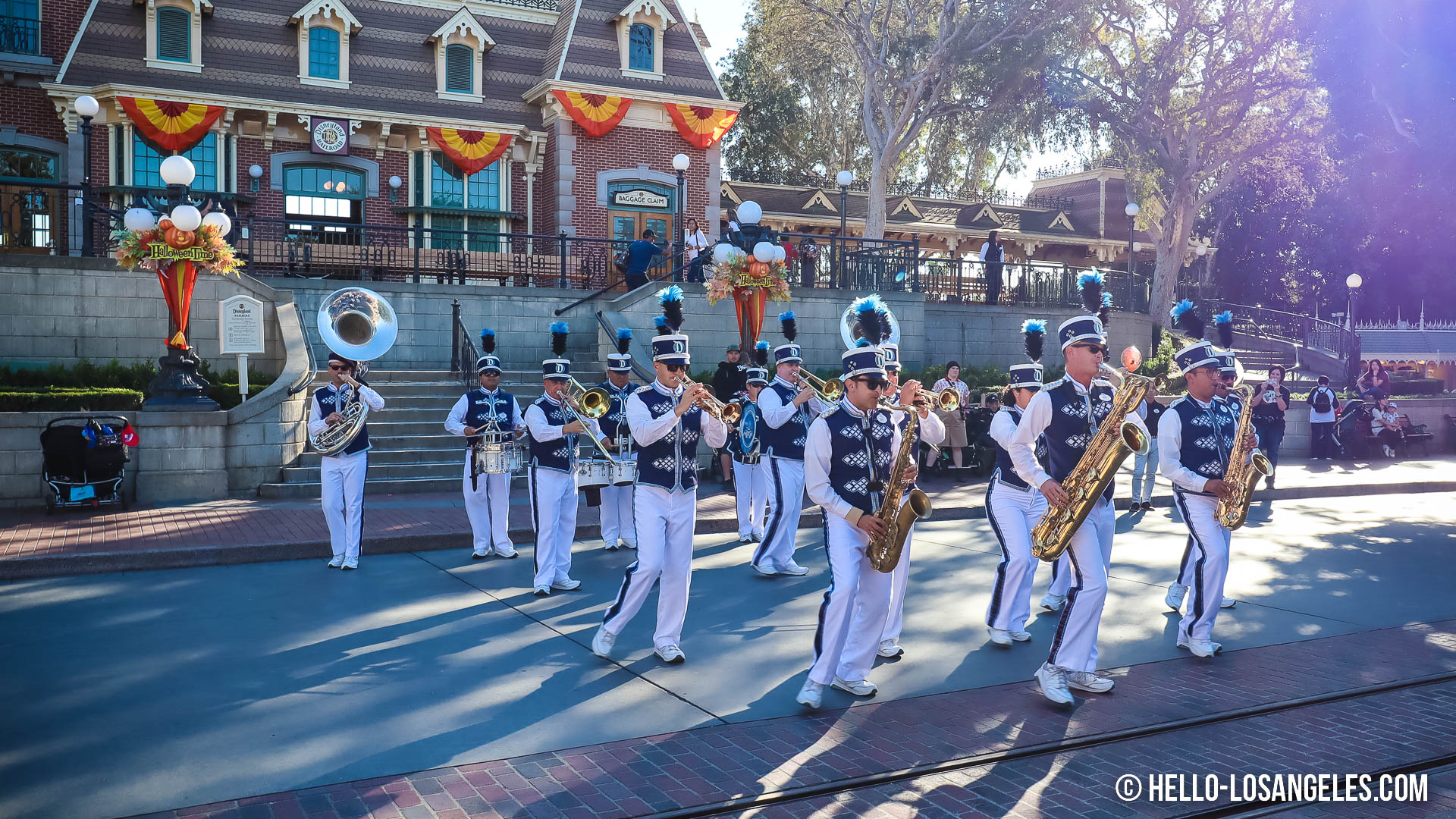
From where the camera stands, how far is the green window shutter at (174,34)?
22.4 m

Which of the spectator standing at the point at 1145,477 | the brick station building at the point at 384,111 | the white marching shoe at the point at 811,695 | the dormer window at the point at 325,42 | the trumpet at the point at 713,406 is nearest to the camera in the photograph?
the white marching shoe at the point at 811,695

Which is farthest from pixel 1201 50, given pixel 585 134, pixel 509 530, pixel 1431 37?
pixel 509 530

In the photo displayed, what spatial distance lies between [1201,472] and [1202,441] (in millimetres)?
223

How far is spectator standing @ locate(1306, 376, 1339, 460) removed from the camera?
73.0ft

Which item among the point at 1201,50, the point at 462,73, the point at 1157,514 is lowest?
the point at 1157,514

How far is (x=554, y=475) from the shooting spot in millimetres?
9641

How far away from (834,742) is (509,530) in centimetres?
708

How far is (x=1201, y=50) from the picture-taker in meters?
30.9

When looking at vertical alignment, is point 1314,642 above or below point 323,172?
below

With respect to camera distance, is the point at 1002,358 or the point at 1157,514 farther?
the point at 1002,358

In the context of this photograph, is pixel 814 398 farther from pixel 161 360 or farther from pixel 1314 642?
pixel 161 360

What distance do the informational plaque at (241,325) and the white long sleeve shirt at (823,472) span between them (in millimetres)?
10357

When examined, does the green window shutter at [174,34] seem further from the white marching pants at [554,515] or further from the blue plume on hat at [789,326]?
the white marching pants at [554,515]

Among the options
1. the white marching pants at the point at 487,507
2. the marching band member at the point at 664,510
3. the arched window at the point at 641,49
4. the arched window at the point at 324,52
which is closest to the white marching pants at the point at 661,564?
the marching band member at the point at 664,510
